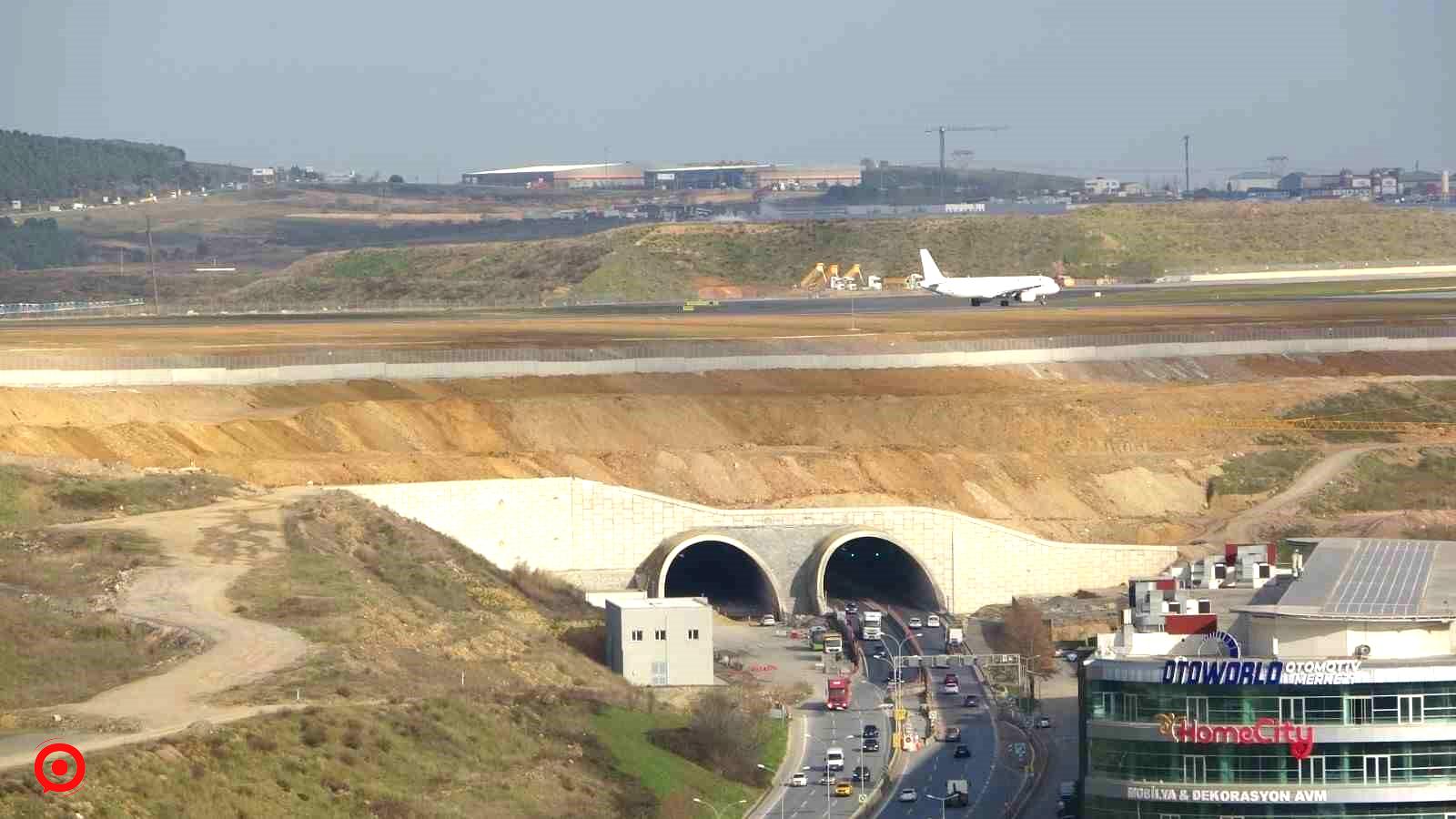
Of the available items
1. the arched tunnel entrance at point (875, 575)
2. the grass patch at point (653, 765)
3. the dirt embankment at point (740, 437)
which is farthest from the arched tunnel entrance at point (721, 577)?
the grass patch at point (653, 765)

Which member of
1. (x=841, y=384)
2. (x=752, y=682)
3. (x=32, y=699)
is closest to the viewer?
(x=32, y=699)

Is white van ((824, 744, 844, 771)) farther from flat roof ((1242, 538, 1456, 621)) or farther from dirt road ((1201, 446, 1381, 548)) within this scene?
dirt road ((1201, 446, 1381, 548))

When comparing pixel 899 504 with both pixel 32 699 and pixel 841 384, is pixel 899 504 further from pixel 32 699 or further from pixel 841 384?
pixel 32 699

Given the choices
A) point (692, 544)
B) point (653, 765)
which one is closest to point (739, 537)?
point (692, 544)

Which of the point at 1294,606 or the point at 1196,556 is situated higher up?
the point at 1294,606

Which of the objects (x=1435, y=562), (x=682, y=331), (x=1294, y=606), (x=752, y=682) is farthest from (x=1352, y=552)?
(x=682, y=331)

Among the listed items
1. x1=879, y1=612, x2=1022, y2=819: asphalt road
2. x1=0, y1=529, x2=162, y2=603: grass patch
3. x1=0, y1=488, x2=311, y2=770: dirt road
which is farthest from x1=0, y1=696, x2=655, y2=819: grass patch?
x1=0, y1=529, x2=162, y2=603: grass patch

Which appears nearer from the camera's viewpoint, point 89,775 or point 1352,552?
point 89,775
